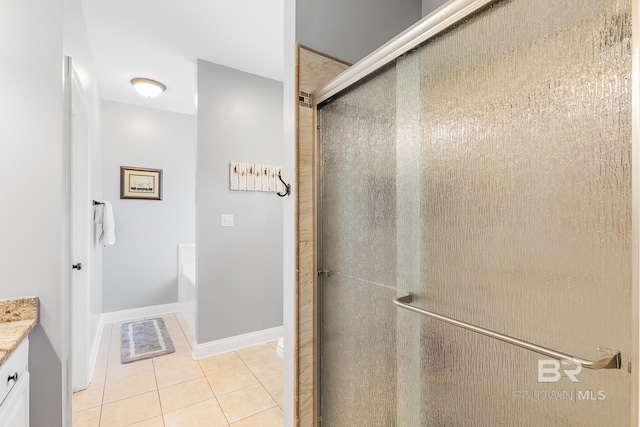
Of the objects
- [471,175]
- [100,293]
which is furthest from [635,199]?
[100,293]

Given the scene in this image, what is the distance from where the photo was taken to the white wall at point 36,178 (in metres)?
1.29

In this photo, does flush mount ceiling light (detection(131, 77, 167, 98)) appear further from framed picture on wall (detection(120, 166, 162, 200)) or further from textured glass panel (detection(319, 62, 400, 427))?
textured glass panel (detection(319, 62, 400, 427))

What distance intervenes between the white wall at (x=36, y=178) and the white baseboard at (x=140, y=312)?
246cm

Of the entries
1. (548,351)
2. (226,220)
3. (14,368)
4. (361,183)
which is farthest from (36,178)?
(548,351)

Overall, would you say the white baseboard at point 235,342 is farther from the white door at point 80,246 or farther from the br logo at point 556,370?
the br logo at point 556,370

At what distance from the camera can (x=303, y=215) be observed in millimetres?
1439

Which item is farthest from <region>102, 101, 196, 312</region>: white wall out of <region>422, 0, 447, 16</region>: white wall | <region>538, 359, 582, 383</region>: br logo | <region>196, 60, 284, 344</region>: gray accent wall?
<region>538, 359, 582, 383</region>: br logo

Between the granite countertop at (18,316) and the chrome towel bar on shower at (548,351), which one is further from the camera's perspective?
the granite countertop at (18,316)

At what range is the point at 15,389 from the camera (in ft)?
3.56

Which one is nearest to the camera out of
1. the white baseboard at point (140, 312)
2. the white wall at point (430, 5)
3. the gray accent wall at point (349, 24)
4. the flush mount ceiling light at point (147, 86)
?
the gray accent wall at point (349, 24)

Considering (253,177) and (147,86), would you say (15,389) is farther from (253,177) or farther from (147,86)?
(147,86)

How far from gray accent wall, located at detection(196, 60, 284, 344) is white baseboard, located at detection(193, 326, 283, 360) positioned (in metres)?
0.04

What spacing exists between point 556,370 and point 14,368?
Answer: 1682 mm

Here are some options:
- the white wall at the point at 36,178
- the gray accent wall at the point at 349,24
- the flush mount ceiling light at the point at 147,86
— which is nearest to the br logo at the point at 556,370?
the gray accent wall at the point at 349,24
